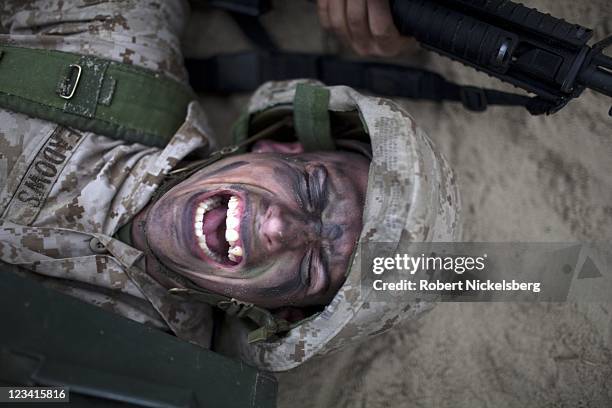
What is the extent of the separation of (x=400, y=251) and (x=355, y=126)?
65cm

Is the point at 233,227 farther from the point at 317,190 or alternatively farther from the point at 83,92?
the point at 83,92

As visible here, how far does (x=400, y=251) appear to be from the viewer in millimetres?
1730

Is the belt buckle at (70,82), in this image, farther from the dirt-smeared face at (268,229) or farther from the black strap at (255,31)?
the black strap at (255,31)

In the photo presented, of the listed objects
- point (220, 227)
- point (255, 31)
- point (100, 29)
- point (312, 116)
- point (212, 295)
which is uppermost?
point (255, 31)

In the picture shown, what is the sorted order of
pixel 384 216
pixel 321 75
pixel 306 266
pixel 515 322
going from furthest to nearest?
pixel 321 75
pixel 515 322
pixel 306 266
pixel 384 216

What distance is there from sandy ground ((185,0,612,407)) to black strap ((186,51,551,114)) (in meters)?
0.16

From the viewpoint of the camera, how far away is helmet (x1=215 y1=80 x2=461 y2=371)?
5.65ft

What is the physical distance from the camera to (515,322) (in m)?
2.40

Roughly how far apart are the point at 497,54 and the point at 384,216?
2.12ft

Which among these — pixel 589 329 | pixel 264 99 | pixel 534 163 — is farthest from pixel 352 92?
pixel 589 329

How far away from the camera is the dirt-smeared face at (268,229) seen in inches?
70.8

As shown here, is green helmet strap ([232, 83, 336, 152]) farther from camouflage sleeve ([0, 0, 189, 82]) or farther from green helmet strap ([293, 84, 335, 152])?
camouflage sleeve ([0, 0, 189, 82])

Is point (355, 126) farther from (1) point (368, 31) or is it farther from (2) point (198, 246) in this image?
(2) point (198, 246)

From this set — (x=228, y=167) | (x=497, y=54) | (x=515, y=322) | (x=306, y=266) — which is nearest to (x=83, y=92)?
(x=228, y=167)
